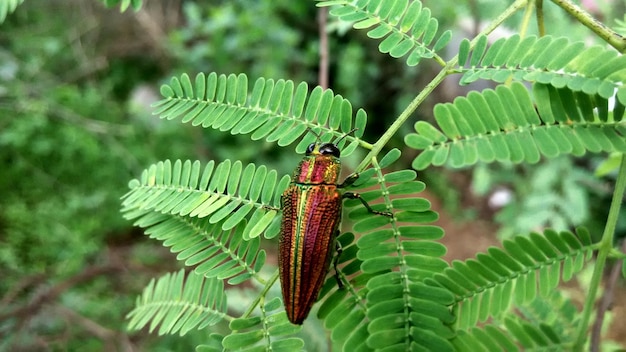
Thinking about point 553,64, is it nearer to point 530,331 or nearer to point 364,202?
point 364,202

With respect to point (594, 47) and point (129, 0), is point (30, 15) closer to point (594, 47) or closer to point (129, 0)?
point (129, 0)

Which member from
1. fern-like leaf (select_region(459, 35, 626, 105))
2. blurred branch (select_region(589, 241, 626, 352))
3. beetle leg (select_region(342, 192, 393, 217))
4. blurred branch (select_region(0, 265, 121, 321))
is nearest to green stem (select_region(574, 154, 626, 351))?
blurred branch (select_region(589, 241, 626, 352))

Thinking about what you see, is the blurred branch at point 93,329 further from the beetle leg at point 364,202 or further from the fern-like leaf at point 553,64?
the fern-like leaf at point 553,64

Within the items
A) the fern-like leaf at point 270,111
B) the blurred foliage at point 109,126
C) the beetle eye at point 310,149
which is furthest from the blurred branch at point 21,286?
the beetle eye at point 310,149

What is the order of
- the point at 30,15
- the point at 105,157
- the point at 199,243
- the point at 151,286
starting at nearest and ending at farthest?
the point at 199,243 < the point at 151,286 < the point at 105,157 < the point at 30,15

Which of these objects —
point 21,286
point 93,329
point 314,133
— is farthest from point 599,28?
point 21,286

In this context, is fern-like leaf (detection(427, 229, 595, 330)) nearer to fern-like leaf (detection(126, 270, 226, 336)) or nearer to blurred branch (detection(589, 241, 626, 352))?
blurred branch (detection(589, 241, 626, 352))

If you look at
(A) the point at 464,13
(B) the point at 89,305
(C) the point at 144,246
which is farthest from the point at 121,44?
(A) the point at 464,13
